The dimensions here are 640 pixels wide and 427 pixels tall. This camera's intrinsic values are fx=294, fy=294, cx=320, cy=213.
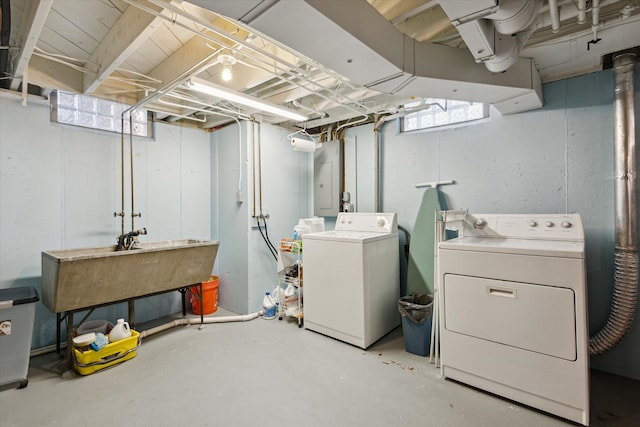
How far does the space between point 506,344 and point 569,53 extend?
79.8 inches

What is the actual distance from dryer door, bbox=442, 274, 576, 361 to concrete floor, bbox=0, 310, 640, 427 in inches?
17.0

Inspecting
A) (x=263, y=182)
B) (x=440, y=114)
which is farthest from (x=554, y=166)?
(x=263, y=182)

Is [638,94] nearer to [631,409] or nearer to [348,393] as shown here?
[631,409]

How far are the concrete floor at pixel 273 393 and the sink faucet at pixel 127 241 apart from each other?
1.00m

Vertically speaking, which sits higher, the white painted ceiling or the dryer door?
the white painted ceiling

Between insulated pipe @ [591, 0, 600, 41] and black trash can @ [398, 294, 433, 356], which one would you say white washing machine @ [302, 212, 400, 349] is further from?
insulated pipe @ [591, 0, 600, 41]

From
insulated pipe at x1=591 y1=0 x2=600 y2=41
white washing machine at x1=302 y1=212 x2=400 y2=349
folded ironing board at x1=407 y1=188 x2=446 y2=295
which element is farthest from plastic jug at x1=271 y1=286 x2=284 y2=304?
insulated pipe at x1=591 y1=0 x2=600 y2=41

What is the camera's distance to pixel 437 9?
6.05 ft

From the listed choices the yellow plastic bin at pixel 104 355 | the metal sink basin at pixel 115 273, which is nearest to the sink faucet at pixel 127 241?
the metal sink basin at pixel 115 273

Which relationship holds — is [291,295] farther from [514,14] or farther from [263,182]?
[514,14]

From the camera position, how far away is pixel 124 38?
194cm

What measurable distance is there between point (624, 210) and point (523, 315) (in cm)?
112

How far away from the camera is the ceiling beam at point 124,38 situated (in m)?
1.77

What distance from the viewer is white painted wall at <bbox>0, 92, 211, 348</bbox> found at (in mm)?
2535
